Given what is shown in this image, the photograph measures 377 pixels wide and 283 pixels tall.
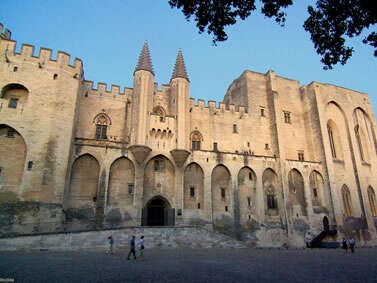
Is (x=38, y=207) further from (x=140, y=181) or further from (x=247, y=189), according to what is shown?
(x=247, y=189)

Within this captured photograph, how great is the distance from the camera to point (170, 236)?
18188 mm

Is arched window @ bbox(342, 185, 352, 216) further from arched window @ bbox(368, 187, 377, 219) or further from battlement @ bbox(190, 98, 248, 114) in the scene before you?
battlement @ bbox(190, 98, 248, 114)

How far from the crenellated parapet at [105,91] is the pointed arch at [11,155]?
728cm

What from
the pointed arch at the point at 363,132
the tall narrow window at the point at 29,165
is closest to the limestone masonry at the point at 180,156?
the tall narrow window at the point at 29,165

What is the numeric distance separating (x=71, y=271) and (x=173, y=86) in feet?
66.8

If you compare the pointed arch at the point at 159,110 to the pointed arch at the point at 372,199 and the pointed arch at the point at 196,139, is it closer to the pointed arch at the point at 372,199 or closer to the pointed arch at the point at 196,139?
the pointed arch at the point at 196,139

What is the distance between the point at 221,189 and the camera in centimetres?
2625

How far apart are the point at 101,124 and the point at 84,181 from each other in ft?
18.6

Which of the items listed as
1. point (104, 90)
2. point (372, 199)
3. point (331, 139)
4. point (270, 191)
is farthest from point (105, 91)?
point (372, 199)

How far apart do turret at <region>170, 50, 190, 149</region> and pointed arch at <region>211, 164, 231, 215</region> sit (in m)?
4.52

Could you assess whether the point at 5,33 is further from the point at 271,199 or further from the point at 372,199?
the point at 372,199

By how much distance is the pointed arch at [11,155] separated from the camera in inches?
719

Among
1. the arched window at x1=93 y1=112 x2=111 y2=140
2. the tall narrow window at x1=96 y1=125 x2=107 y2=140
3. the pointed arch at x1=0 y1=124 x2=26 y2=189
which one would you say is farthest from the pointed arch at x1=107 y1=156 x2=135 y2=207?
the pointed arch at x1=0 y1=124 x2=26 y2=189

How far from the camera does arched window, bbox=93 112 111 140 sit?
24172 mm
